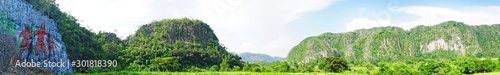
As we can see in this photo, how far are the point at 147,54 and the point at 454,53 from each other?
139 m

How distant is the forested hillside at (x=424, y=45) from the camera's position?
13525 centimetres

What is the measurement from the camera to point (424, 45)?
15262 cm

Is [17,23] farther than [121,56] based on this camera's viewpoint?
No

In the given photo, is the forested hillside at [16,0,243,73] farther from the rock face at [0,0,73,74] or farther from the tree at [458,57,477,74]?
the tree at [458,57,477,74]

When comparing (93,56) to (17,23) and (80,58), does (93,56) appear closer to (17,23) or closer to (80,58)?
(80,58)

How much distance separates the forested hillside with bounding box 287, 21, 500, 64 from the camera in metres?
135

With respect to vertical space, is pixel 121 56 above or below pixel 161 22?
below

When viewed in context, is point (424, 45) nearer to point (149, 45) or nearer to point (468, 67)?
point (468, 67)

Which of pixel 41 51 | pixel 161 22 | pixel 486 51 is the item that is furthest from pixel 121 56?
pixel 486 51

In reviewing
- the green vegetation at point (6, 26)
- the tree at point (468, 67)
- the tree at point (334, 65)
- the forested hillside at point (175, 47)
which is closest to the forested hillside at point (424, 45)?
the forested hillside at point (175, 47)

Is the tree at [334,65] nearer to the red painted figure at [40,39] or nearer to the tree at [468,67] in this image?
the tree at [468,67]

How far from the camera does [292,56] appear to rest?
176 m

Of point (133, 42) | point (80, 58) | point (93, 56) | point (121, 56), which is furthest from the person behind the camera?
point (133, 42)

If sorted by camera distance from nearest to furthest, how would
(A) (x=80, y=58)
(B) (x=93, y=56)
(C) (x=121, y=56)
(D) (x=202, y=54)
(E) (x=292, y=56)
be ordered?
1. (A) (x=80, y=58)
2. (B) (x=93, y=56)
3. (C) (x=121, y=56)
4. (D) (x=202, y=54)
5. (E) (x=292, y=56)
